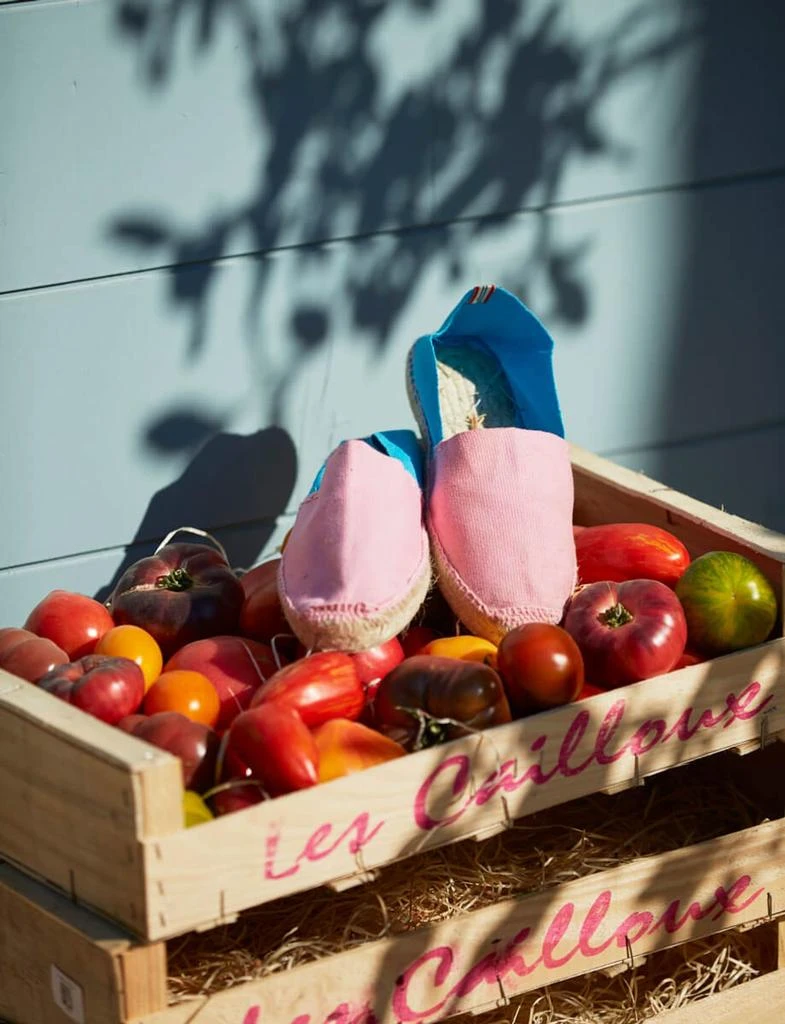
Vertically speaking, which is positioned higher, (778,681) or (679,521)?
(679,521)

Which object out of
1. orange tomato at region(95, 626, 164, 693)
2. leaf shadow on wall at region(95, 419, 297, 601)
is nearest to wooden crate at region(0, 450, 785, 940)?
orange tomato at region(95, 626, 164, 693)

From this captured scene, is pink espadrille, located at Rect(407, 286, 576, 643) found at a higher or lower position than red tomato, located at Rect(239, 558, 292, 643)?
higher

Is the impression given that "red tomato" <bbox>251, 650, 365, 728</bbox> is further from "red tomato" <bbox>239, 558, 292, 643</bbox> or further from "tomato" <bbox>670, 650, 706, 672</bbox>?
"tomato" <bbox>670, 650, 706, 672</bbox>

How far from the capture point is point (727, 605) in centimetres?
208

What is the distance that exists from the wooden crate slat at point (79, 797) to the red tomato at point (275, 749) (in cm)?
15

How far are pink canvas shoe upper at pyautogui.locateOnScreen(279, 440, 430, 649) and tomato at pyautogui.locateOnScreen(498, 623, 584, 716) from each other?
19cm

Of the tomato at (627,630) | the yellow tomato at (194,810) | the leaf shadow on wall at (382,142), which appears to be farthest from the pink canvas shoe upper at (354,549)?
the leaf shadow on wall at (382,142)

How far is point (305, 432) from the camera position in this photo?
2.63 metres

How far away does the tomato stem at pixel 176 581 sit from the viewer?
220 cm

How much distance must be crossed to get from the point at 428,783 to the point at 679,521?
80 cm

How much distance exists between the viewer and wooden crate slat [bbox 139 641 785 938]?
1.63 m

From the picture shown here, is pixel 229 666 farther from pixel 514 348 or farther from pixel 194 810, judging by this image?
pixel 514 348

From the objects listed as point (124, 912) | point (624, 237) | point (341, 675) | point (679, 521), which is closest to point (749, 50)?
point (624, 237)

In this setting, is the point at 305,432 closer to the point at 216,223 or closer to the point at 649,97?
the point at 216,223
